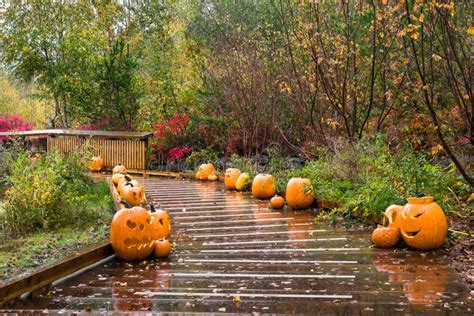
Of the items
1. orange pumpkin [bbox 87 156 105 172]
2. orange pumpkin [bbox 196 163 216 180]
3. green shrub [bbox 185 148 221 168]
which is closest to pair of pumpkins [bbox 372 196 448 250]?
orange pumpkin [bbox 196 163 216 180]

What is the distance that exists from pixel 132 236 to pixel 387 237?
2.31 meters

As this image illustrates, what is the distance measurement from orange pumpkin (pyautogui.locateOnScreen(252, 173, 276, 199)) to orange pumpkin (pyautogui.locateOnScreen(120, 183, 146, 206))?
83.8 inches

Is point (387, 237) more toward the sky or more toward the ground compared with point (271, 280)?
more toward the sky

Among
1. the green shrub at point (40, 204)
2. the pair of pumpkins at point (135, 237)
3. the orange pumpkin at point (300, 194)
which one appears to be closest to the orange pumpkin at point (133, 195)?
the green shrub at point (40, 204)

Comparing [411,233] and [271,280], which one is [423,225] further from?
→ [271,280]

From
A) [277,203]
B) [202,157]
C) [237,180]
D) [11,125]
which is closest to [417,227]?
[277,203]

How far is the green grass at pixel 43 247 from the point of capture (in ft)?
14.6

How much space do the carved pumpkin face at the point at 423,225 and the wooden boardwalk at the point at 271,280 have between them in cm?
12

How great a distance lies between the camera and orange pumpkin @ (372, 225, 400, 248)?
196 inches

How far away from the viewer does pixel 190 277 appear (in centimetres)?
414

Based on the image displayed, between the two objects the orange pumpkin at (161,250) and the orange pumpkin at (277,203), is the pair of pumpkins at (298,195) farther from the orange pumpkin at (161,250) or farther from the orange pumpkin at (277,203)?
the orange pumpkin at (161,250)

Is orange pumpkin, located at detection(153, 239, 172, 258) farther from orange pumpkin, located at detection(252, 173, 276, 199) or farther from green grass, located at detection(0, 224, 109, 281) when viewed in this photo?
orange pumpkin, located at detection(252, 173, 276, 199)

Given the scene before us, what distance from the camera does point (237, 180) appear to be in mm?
10219

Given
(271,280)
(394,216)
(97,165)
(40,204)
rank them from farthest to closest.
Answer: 1. (97,165)
2. (40,204)
3. (394,216)
4. (271,280)
